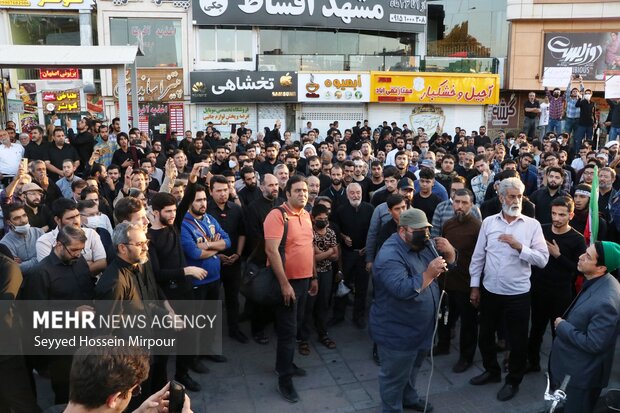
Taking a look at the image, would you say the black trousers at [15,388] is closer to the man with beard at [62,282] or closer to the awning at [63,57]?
the man with beard at [62,282]

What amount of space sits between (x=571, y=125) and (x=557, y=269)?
12622mm

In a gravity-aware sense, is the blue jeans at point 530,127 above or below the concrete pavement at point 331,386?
above

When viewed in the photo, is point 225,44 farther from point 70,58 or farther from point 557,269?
point 557,269

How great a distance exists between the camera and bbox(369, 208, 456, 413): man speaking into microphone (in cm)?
400

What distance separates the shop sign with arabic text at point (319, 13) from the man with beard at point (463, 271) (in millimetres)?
17475

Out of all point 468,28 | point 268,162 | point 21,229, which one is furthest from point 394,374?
point 468,28

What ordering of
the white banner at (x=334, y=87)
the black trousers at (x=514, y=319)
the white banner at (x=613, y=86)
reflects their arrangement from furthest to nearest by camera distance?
the white banner at (x=334, y=87) → the white banner at (x=613, y=86) → the black trousers at (x=514, y=319)

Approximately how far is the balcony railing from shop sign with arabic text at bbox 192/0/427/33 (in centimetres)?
155

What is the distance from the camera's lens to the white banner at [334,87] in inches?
824

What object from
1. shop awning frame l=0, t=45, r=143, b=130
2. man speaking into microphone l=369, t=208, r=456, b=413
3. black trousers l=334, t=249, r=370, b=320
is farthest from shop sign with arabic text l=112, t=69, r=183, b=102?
man speaking into microphone l=369, t=208, r=456, b=413

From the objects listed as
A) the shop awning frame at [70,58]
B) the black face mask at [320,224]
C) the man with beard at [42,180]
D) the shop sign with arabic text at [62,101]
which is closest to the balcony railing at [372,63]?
the shop sign with arabic text at [62,101]

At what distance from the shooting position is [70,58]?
36.5 ft

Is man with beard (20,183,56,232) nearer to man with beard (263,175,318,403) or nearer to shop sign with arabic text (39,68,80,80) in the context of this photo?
man with beard (263,175,318,403)

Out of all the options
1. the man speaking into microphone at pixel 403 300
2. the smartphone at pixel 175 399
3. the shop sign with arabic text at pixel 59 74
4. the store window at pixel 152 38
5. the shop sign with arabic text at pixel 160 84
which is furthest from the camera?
the shop sign with arabic text at pixel 160 84
